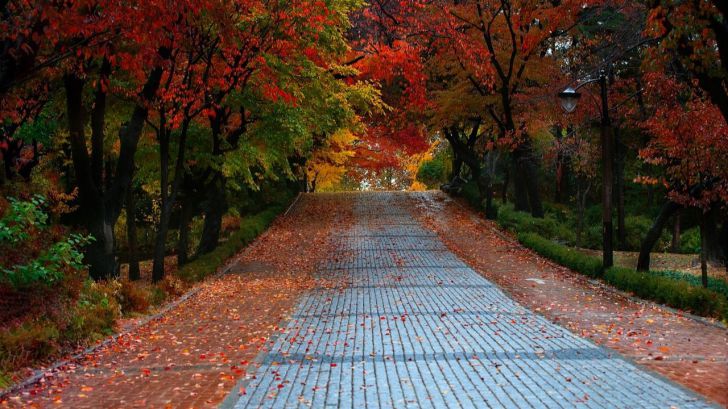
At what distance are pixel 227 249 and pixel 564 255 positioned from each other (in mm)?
9987

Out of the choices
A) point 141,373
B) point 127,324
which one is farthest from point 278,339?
point 127,324

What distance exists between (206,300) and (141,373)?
6.50m

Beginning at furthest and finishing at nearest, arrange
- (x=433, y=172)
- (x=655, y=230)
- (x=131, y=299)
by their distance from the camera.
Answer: (x=433, y=172) < (x=655, y=230) < (x=131, y=299)

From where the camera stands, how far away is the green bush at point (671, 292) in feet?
38.6

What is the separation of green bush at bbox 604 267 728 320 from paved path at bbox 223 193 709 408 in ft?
9.30

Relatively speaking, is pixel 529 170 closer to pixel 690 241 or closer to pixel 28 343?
pixel 690 241

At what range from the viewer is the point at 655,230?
53.9ft

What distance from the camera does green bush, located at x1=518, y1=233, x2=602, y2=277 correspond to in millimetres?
16719

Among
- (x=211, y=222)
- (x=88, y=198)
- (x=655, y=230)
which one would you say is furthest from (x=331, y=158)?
(x=88, y=198)

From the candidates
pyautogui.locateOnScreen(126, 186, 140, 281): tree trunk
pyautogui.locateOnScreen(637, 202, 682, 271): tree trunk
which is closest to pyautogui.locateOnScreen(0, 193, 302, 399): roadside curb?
pyautogui.locateOnScreen(126, 186, 140, 281): tree trunk

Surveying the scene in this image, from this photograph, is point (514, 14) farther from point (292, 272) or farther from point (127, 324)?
point (127, 324)

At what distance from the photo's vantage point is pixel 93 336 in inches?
381

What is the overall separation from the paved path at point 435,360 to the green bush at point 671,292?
9.30 ft

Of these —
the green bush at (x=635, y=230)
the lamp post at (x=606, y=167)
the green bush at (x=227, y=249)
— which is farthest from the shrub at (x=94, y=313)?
the green bush at (x=635, y=230)
